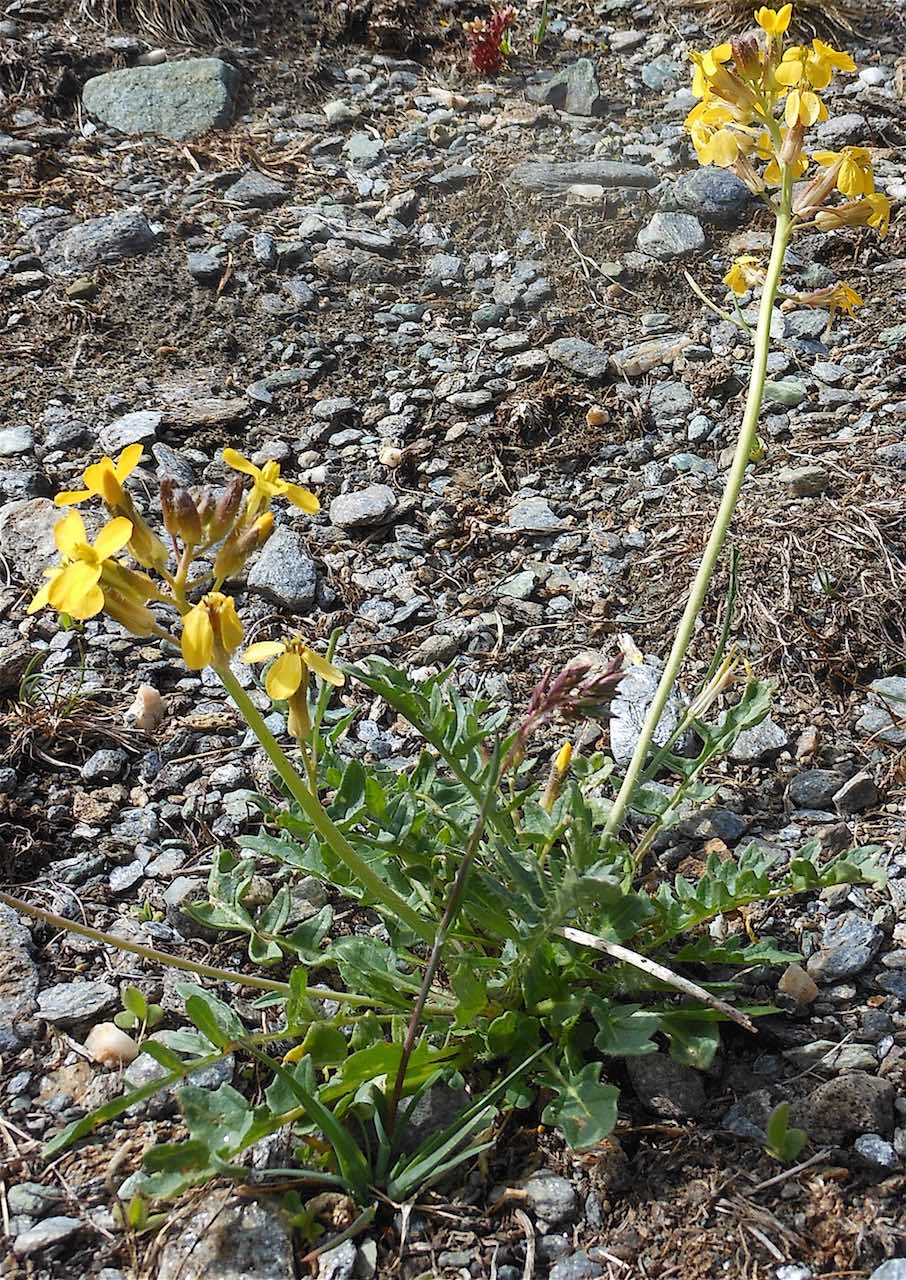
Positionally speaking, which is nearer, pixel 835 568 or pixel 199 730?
pixel 199 730

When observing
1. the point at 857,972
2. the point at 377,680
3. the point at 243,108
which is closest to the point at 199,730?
the point at 377,680

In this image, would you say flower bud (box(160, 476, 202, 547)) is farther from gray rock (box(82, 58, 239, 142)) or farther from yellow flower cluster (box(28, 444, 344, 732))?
gray rock (box(82, 58, 239, 142))

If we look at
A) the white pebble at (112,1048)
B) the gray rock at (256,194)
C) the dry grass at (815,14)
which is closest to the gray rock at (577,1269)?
the white pebble at (112,1048)

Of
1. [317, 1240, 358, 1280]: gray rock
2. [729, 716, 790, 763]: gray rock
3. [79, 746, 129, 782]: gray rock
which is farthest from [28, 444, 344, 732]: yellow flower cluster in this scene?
[729, 716, 790, 763]: gray rock

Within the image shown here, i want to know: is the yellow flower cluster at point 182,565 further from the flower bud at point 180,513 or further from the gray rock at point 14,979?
the gray rock at point 14,979

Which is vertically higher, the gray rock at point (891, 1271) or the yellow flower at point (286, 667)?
the yellow flower at point (286, 667)

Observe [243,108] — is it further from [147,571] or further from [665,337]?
[147,571]

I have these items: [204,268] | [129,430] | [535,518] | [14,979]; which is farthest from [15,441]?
[14,979]
